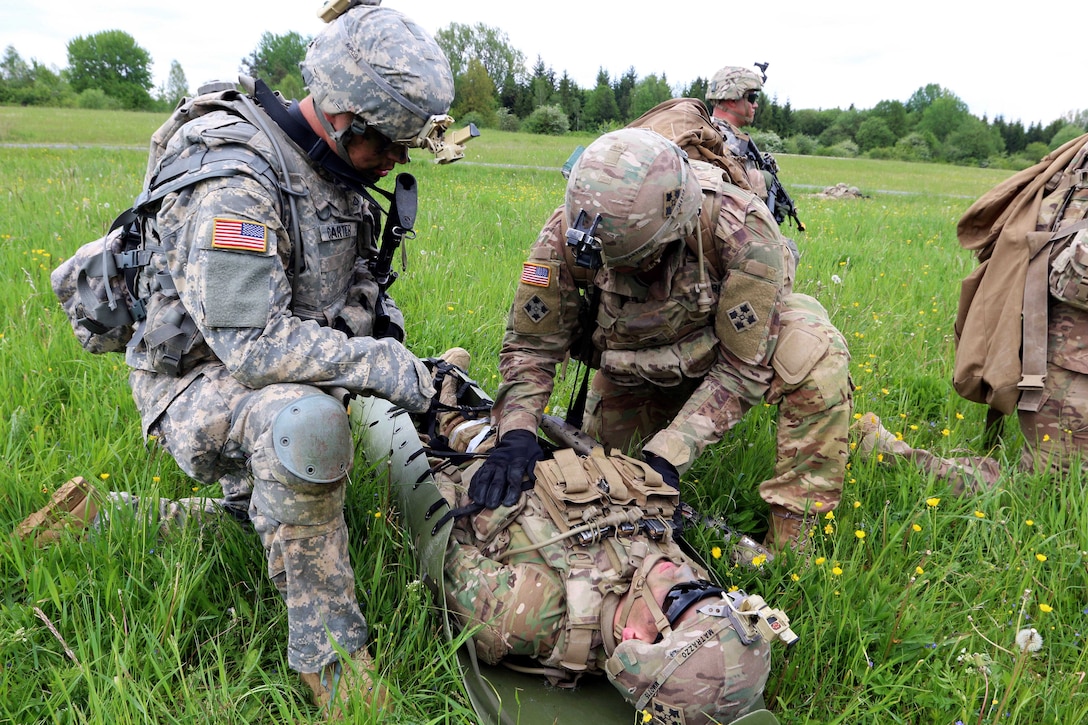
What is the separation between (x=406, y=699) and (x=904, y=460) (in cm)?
258

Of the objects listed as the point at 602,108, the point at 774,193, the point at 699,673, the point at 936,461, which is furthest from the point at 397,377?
the point at 602,108

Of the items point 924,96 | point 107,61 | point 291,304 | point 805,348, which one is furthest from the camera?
point 924,96

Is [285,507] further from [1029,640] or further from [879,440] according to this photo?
[879,440]

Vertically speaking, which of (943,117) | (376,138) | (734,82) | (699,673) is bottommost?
(699,673)

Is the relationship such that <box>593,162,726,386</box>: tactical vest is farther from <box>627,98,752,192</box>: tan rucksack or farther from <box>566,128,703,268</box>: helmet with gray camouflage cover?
<box>566,128,703,268</box>: helmet with gray camouflage cover

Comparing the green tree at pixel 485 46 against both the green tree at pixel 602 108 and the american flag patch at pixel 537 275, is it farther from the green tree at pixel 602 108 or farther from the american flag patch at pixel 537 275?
the american flag patch at pixel 537 275

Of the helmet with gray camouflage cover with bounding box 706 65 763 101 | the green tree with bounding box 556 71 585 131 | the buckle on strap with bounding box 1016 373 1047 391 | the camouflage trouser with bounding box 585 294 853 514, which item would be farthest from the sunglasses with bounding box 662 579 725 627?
the green tree with bounding box 556 71 585 131

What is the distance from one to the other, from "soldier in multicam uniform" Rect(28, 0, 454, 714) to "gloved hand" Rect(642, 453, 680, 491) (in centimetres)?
100

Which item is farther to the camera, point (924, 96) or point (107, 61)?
point (924, 96)

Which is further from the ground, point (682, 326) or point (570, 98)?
point (570, 98)

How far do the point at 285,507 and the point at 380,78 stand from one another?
1427 millimetres

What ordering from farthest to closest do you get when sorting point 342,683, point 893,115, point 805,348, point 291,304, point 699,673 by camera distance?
point 893,115 → point 805,348 → point 291,304 → point 342,683 → point 699,673

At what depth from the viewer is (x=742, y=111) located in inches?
327

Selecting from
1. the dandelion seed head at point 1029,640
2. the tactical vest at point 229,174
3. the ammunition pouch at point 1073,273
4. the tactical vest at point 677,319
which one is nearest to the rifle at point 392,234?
the tactical vest at point 229,174
